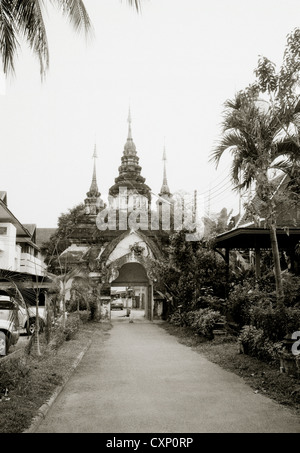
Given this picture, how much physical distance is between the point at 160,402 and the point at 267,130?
631 centimetres

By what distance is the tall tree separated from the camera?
9555 mm

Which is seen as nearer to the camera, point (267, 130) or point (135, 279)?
point (267, 130)

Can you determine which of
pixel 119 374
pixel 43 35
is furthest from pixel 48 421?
pixel 43 35

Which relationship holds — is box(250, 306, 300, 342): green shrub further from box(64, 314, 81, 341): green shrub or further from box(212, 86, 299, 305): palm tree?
box(64, 314, 81, 341): green shrub

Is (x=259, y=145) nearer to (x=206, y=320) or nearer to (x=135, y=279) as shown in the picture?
(x=206, y=320)

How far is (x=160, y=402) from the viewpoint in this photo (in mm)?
7105

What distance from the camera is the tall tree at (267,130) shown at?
31.3 ft

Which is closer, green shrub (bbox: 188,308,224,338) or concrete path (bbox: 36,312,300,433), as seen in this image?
concrete path (bbox: 36,312,300,433)

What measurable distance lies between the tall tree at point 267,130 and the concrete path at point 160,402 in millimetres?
2330

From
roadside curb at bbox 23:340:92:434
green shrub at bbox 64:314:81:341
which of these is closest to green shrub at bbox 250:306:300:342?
roadside curb at bbox 23:340:92:434

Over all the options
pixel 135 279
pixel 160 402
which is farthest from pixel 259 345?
pixel 135 279

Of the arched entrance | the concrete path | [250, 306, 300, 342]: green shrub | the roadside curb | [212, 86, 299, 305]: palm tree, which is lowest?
the concrete path

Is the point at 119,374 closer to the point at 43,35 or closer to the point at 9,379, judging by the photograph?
the point at 9,379

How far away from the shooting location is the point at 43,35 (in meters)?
8.10
